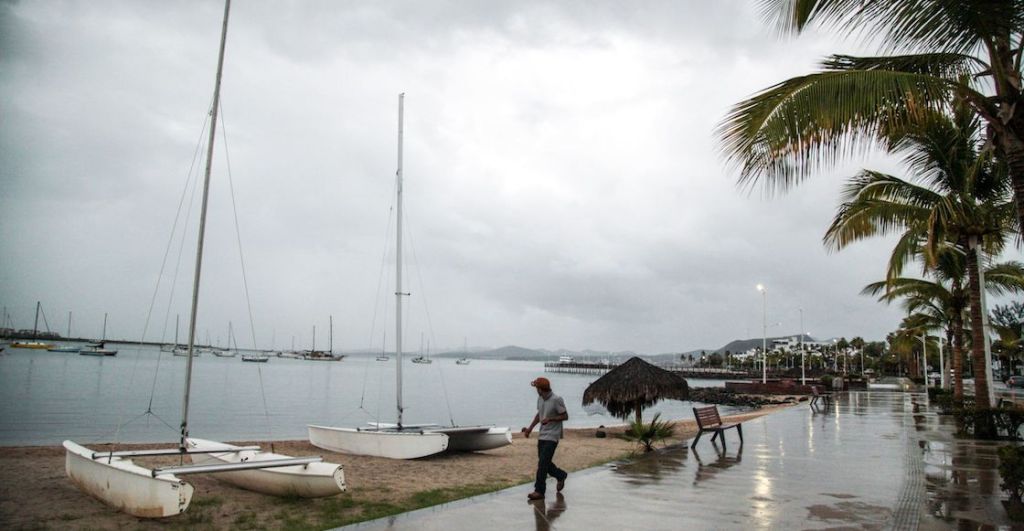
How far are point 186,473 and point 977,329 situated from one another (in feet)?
52.8

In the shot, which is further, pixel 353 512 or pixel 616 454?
pixel 616 454

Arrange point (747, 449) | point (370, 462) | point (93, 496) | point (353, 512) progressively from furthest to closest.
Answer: point (370, 462) → point (747, 449) → point (93, 496) → point (353, 512)

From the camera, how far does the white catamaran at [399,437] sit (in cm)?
1505

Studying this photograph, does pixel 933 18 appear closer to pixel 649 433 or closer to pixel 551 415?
pixel 551 415

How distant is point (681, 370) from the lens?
5792 inches

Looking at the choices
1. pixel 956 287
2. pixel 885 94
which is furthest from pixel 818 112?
pixel 956 287

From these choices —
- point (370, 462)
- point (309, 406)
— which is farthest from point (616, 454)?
point (309, 406)

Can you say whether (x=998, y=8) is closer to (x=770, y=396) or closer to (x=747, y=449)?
(x=747, y=449)

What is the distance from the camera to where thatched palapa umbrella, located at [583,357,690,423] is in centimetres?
1997

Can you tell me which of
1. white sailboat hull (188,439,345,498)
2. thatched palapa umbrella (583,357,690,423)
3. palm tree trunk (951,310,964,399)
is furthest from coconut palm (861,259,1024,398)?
white sailboat hull (188,439,345,498)

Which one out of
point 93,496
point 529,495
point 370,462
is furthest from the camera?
point 370,462

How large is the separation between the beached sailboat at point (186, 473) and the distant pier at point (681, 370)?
349ft

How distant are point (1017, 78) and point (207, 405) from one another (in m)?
47.0

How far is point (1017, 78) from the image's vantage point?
6.36 m
